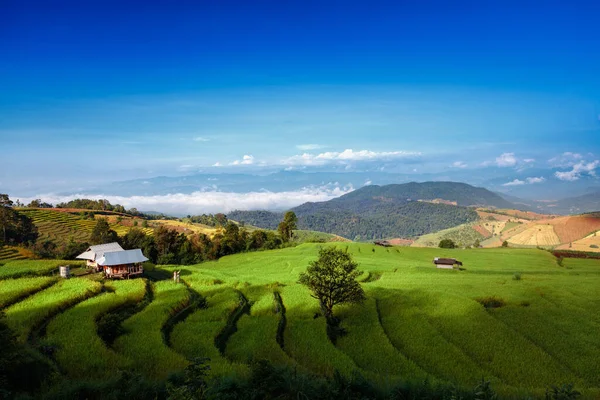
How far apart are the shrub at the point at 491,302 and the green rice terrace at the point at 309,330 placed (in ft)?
0.31

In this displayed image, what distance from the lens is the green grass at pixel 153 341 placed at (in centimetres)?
2064

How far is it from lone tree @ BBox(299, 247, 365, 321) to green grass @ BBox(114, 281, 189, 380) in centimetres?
1259

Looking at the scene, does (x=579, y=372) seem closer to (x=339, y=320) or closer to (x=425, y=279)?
(x=339, y=320)

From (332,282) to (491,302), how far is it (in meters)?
17.7

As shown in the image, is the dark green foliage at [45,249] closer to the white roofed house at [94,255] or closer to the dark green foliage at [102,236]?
the dark green foliage at [102,236]

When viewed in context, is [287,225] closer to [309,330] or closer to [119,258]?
[119,258]

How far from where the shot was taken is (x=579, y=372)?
2442cm

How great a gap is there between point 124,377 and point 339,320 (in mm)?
22547

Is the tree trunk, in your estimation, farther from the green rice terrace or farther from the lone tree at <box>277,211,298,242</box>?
the lone tree at <box>277,211,298,242</box>

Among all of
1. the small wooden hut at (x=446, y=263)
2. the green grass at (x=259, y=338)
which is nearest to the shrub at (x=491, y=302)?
the green grass at (x=259, y=338)

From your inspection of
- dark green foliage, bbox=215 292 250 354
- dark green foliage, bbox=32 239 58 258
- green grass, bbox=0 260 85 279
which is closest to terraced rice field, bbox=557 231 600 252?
dark green foliage, bbox=215 292 250 354

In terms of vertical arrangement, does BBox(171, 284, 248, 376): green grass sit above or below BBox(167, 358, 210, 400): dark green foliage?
below

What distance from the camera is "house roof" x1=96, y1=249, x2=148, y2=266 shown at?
49.9 m

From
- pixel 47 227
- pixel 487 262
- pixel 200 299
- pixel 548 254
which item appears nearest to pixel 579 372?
pixel 200 299
